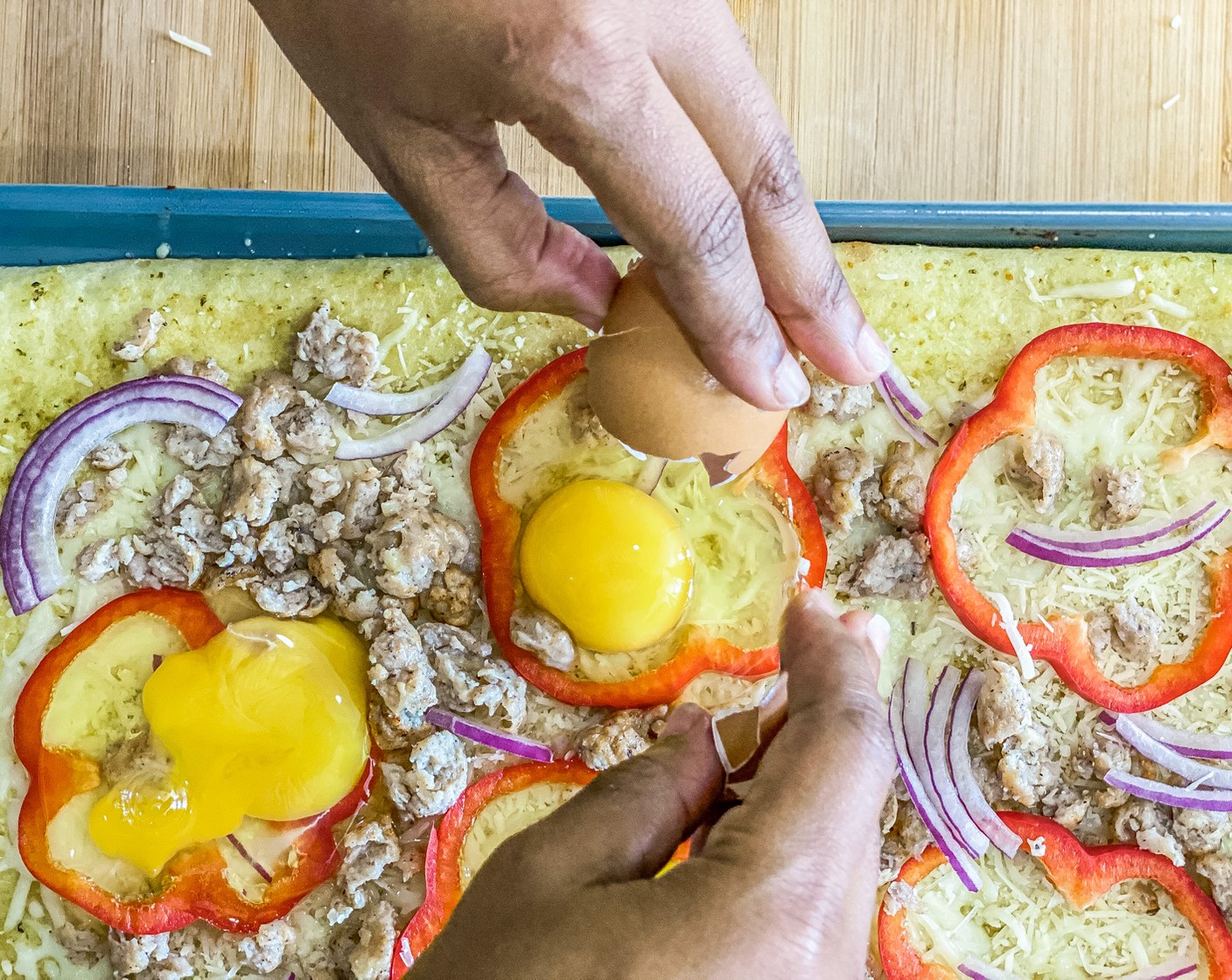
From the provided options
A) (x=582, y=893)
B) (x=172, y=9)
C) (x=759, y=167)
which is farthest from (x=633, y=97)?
(x=172, y=9)

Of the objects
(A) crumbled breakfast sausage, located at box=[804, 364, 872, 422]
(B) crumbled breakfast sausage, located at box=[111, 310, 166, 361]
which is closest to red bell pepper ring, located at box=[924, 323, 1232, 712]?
(A) crumbled breakfast sausage, located at box=[804, 364, 872, 422]

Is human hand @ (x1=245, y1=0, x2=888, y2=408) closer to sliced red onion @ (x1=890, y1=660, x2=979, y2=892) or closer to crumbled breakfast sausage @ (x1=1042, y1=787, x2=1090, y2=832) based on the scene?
sliced red onion @ (x1=890, y1=660, x2=979, y2=892)

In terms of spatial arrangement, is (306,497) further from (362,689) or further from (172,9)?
(172,9)

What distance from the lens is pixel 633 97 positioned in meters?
1.56

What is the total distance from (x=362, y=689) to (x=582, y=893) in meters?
1.44

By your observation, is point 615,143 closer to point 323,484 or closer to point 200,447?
point 323,484

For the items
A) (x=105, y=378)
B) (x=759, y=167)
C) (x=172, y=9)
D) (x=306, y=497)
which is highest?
(x=172, y=9)

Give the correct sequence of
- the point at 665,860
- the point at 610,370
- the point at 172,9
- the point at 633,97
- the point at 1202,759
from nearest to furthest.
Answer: the point at 633,97 < the point at 665,860 < the point at 610,370 < the point at 1202,759 < the point at 172,9

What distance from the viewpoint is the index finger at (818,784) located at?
1.59m

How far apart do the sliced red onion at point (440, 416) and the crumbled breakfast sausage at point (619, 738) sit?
955 millimetres

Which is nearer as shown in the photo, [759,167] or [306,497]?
[759,167]

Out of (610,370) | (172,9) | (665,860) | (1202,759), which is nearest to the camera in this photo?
(665,860)

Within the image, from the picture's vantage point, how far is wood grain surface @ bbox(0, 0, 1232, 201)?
9.95 ft

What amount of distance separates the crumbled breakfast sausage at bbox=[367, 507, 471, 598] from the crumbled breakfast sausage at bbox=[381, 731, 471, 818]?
1.37 feet
